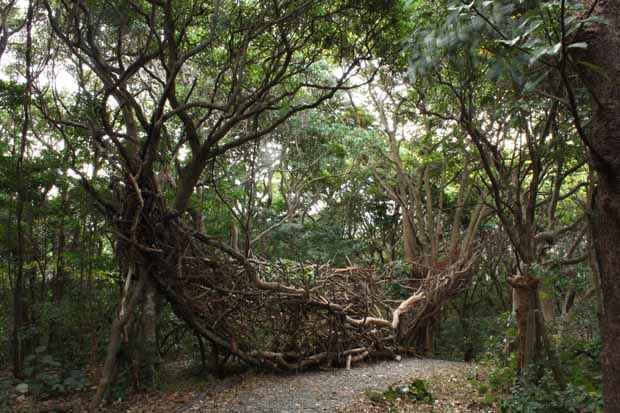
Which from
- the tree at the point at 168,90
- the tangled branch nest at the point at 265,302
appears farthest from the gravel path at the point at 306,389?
the tree at the point at 168,90

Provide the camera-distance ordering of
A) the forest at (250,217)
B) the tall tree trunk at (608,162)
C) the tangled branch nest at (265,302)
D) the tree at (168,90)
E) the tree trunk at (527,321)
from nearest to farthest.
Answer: the tall tree trunk at (608,162)
the forest at (250,217)
the tree trunk at (527,321)
the tree at (168,90)
the tangled branch nest at (265,302)

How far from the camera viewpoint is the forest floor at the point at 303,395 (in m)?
5.16

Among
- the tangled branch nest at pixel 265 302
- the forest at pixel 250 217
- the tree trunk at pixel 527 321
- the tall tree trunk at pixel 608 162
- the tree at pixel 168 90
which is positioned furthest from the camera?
the tangled branch nest at pixel 265 302

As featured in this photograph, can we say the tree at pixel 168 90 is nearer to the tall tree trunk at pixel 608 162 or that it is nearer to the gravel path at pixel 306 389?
the gravel path at pixel 306 389

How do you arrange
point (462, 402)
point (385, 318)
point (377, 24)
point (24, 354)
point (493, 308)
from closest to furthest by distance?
1. point (462, 402)
2. point (377, 24)
3. point (24, 354)
4. point (385, 318)
5. point (493, 308)

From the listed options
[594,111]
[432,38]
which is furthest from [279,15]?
[594,111]

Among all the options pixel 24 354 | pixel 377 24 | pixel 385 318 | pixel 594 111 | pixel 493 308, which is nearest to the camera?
pixel 594 111

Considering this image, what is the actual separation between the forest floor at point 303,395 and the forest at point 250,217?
0.16ft

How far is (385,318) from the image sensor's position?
944 cm

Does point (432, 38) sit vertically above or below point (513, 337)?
above

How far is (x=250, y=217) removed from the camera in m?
7.67

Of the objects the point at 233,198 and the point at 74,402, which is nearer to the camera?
the point at 74,402

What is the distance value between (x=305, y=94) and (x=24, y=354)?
7450 mm

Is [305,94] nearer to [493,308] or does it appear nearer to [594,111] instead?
[594,111]
